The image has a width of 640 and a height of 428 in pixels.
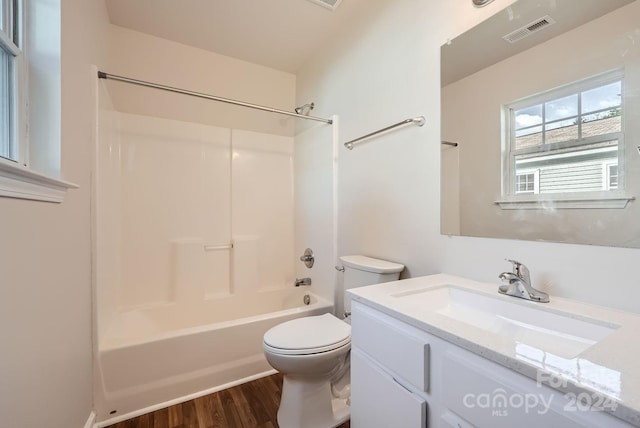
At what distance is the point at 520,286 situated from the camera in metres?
0.88

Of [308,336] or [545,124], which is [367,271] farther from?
[545,124]

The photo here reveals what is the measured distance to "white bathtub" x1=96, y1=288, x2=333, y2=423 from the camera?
1.39 m

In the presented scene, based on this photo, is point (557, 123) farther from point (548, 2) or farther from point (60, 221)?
point (60, 221)

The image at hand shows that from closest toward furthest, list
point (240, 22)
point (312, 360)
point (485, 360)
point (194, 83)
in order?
1. point (485, 360)
2. point (312, 360)
3. point (240, 22)
4. point (194, 83)

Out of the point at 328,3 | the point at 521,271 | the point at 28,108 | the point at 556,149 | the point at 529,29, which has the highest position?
the point at 328,3

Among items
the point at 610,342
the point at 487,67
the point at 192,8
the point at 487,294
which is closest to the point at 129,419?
the point at 487,294

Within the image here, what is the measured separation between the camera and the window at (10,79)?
0.83m

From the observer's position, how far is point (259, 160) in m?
2.55

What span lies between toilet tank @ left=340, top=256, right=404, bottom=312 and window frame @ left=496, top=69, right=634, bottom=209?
1.94ft

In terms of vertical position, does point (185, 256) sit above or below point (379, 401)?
above

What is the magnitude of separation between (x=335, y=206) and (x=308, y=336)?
1013mm

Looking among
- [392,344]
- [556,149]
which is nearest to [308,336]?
[392,344]

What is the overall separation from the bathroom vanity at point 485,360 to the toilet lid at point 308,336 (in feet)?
1.11

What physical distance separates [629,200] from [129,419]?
7.61ft
